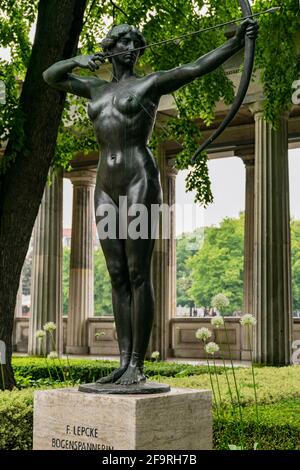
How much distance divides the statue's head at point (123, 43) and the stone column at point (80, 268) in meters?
31.6

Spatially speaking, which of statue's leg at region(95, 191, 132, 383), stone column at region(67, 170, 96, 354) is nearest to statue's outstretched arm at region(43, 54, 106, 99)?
statue's leg at region(95, 191, 132, 383)

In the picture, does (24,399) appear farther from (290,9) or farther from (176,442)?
(290,9)

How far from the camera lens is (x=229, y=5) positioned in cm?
1703

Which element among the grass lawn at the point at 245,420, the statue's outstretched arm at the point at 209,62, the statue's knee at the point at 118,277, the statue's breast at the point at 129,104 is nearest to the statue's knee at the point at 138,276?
the statue's knee at the point at 118,277

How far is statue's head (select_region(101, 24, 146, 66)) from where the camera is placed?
779 centimetres

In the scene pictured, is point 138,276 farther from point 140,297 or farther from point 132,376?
point 132,376

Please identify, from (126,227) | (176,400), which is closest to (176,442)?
(176,400)

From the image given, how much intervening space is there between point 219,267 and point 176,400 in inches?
2520

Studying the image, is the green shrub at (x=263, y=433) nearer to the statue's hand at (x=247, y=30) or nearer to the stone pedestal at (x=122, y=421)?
the stone pedestal at (x=122, y=421)

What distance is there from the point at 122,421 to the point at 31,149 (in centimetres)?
748

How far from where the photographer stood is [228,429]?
9508 mm

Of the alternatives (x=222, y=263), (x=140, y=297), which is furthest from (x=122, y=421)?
(x=222, y=263)

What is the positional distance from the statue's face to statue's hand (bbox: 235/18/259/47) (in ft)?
3.79

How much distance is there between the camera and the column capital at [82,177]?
39906 millimetres
